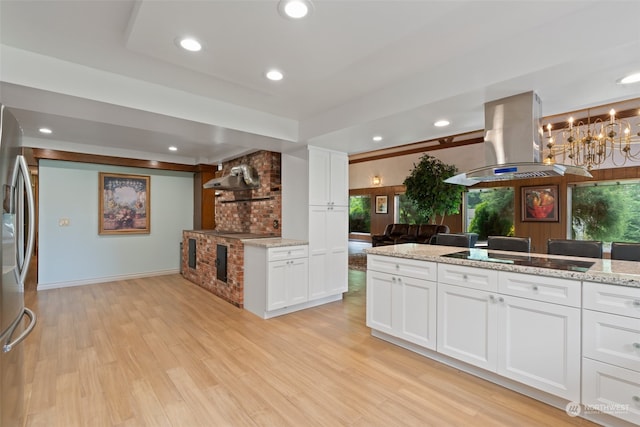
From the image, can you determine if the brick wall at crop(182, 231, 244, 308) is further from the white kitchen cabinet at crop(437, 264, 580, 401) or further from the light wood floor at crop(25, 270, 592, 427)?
the white kitchen cabinet at crop(437, 264, 580, 401)

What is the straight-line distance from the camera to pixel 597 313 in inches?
71.4

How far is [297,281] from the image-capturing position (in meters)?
4.02

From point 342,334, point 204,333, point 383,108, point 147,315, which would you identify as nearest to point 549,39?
point 383,108

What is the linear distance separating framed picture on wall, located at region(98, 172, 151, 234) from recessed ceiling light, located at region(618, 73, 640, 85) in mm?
6836

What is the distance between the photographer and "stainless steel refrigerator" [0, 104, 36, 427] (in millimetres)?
1359

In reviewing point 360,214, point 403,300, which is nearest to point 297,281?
point 403,300

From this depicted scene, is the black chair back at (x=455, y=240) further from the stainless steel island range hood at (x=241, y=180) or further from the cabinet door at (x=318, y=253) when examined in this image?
the stainless steel island range hood at (x=241, y=180)

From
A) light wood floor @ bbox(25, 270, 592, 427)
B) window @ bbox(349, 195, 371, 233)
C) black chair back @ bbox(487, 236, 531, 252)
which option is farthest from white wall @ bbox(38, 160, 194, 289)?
window @ bbox(349, 195, 371, 233)

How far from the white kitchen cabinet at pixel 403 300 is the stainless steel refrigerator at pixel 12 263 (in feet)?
8.30

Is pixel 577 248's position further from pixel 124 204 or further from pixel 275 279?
pixel 124 204

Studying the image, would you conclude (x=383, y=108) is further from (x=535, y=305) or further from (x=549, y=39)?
(x=535, y=305)

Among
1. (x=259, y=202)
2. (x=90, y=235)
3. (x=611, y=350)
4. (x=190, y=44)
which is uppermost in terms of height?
(x=190, y=44)

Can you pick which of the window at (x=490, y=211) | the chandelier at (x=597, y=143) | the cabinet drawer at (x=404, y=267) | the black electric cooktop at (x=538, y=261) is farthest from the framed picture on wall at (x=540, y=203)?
the cabinet drawer at (x=404, y=267)

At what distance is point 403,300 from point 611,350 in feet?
4.59
